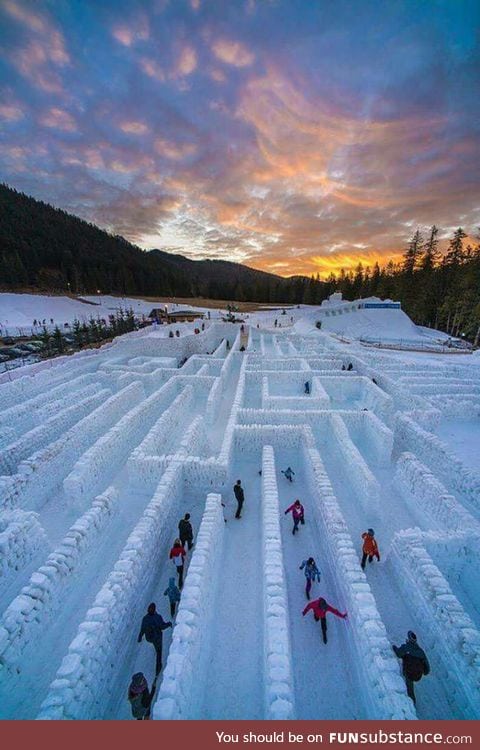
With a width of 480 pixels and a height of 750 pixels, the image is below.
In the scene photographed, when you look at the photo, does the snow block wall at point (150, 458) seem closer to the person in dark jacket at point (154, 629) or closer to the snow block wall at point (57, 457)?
the snow block wall at point (57, 457)

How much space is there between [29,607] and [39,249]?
379 feet

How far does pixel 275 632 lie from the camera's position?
15.6ft

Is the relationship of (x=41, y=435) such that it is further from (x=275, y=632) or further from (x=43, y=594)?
(x=275, y=632)

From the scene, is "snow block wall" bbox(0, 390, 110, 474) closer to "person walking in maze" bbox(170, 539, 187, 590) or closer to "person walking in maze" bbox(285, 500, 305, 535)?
"person walking in maze" bbox(170, 539, 187, 590)

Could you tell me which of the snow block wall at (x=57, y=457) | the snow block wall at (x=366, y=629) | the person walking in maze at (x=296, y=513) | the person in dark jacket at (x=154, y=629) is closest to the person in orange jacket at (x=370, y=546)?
the snow block wall at (x=366, y=629)

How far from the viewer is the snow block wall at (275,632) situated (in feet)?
13.1

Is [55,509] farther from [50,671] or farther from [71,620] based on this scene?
[50,671]

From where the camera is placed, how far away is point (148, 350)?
28.0m

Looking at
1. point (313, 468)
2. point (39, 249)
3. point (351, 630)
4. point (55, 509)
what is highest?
point (39, 249)

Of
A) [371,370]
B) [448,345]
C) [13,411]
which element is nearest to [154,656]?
[13,411]

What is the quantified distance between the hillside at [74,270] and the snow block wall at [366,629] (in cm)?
7841

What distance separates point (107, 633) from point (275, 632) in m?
2.76

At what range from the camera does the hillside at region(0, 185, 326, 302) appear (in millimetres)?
81000

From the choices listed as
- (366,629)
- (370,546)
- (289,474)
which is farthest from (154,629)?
(289,474)
